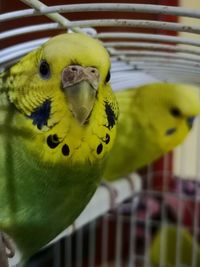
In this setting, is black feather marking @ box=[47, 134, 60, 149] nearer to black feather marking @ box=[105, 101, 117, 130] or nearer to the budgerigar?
black feather marking @ box=[105, 101, 117, 130]

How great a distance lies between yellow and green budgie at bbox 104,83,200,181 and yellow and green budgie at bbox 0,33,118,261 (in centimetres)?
47

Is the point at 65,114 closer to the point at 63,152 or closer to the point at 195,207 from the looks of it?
the point at 63,152

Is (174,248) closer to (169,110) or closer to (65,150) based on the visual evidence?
(169,110)

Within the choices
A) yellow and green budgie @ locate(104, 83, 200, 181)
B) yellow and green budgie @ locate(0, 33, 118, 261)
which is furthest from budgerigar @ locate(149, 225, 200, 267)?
yellow and green budgie @ locate(0, 33, 118, 261)

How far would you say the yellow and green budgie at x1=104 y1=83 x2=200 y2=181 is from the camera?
3.23 ft

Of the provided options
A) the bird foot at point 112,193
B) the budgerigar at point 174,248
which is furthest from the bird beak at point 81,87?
the budgerigar at point 174,248

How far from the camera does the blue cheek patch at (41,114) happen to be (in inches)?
16.5

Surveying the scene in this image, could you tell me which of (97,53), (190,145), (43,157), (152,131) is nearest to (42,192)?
(43,157)

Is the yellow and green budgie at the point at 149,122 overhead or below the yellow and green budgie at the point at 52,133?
overhead

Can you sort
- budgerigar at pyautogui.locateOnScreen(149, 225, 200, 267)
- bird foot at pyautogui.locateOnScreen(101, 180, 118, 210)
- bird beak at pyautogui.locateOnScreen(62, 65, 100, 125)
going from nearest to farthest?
1. bird beak at pyautogui.locateOnScreen(62, 65, 100, 125)
2. bird foot at pyautogui.locateOnScreen(101, 180, 118, 210)
3. budgerigar at pyautogui.locateOnScreen(149, 225, 200, 267)

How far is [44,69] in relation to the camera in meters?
0.42

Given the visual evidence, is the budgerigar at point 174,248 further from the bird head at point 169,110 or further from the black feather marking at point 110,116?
the black feather marking at point 110,116

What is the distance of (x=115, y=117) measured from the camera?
47 cm

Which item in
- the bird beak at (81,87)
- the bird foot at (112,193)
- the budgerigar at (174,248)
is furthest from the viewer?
the budgerigar at (174,248)
